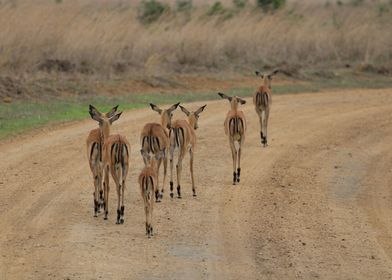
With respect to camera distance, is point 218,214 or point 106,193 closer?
point 106,193

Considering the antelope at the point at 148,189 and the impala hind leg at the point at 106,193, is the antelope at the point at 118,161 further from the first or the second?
the antelope at the point at 148,189

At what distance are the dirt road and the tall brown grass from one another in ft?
25.4

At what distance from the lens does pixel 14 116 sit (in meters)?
23.4

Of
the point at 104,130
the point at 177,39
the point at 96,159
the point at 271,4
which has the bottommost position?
the point at 177,39

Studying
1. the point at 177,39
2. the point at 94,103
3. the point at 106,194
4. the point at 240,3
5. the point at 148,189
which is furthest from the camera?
the point at 240,3

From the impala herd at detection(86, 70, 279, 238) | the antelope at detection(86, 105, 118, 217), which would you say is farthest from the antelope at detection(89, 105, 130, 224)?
the antelope at detection(86, 105, 118, 217)

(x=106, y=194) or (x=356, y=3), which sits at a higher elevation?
(x=106, y=194)

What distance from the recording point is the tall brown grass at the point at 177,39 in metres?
30.0

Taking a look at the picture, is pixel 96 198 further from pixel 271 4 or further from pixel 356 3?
pixel 356 3

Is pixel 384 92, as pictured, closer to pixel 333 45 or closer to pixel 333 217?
pixel 333 45

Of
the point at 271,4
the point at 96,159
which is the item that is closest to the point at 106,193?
the point at 96,159

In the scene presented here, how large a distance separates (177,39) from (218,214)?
18872 mm

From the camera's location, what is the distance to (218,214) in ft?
48.6

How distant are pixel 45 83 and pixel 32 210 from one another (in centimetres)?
1300
